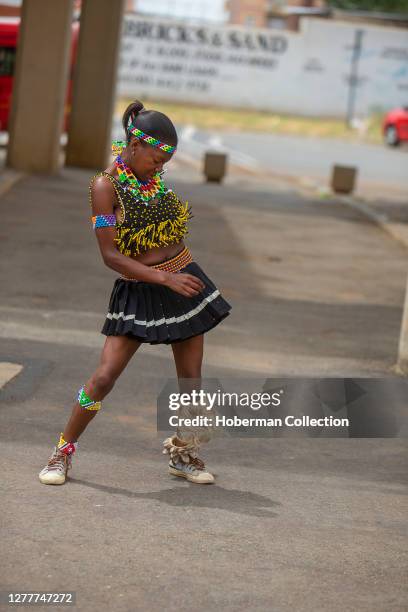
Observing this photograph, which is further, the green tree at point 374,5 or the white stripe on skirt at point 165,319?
the green tree at point 374,5

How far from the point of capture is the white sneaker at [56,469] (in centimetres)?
677

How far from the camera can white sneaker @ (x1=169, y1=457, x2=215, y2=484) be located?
7.11 metres

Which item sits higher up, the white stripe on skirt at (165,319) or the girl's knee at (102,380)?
the white stripe on skirt at (165,319)

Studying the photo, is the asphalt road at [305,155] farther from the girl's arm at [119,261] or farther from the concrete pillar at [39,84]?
the girl's arm at [119,261]

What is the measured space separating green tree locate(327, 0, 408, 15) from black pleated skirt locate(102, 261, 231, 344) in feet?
224

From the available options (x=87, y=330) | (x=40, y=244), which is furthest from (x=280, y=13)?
(x=87, y=330)

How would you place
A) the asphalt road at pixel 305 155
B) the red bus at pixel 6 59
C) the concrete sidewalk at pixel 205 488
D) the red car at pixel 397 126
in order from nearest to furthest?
the concrete sidewalk at pixel 205 488
the red bus at pixel 6 59
the asphalt road at pixel 305 155
the red car at pixel 397 126

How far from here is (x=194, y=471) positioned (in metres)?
7.12

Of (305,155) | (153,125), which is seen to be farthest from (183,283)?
(305,155)

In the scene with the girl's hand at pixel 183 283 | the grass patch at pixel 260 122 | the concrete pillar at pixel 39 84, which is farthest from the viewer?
the grass patch at pixel 260 122

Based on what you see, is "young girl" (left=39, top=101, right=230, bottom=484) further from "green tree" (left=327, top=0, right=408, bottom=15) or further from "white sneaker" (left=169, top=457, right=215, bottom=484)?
"green tree" (left=327, top=0, right=408, bottom=15)

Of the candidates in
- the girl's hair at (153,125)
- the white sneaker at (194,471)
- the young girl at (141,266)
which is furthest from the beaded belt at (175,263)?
the white sneaker at (194,471)

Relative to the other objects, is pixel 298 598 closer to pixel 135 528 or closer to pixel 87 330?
pixel 135 528

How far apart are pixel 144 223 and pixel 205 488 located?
1388 mm
